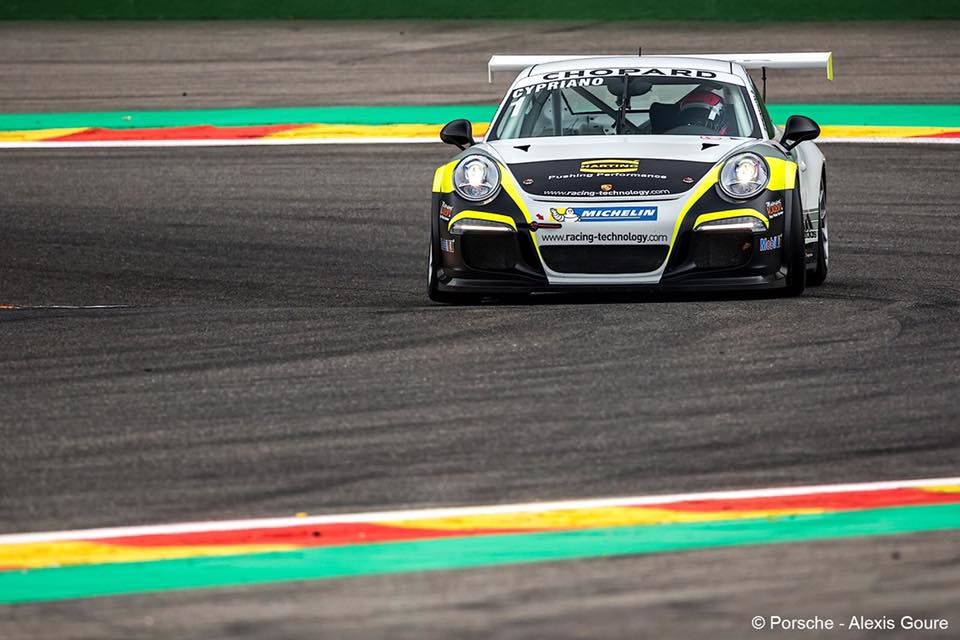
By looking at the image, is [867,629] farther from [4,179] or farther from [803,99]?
[803,99]

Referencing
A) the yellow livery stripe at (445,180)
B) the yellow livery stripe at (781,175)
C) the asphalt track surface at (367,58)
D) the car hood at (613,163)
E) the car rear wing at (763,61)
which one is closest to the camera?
the car hood at (613,163)

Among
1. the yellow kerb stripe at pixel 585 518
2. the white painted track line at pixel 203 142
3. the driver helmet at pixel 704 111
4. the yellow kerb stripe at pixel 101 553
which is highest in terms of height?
the driver helmet at pixel 704 111

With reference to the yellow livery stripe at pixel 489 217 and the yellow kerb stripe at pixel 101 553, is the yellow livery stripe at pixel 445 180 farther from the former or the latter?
the yellow kerb stripe at pixel 101 553

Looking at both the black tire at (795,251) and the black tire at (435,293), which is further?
the black tire at (435,293)

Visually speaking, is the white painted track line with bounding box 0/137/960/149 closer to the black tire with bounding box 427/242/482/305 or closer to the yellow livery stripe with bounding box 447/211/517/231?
the black tire with bounding box 427/242/482/305

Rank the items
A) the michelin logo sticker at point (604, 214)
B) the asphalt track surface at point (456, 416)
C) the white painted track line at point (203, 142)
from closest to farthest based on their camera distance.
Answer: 1. the asphalt track surface at point (456, 416)
2. the michelin logo sticker at point (604, 214)
3. the white painted track line at point (203, 142)

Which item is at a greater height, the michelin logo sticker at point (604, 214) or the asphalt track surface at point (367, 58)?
the asphalt track surface at point (367, 58)

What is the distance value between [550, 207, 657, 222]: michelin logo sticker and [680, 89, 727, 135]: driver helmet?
3.63 feet

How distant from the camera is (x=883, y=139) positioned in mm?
14422

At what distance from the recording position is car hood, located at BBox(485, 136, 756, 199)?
8.60 meters

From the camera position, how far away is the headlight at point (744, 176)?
8609 mm

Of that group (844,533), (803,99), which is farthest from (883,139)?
(844,533)

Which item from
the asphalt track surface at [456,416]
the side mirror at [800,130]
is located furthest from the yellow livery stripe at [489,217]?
the side mirror at [800,130]

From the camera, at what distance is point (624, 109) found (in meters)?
9.60
